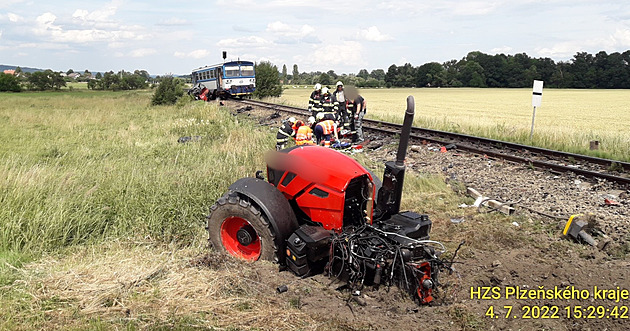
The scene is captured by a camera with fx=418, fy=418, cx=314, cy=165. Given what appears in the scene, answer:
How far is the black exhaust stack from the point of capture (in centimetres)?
367

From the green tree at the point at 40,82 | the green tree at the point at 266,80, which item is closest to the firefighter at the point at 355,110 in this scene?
the green tree at the point at 266,80

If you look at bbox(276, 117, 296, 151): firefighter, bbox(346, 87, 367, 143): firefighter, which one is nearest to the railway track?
bbox(346, 87, 367, 143): firefighter

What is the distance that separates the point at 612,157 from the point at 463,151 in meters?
3.37

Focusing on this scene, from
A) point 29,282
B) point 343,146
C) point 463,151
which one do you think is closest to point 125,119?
point 343,146

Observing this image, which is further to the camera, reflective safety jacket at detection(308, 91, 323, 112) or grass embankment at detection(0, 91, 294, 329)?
reflective safety jacket at detection(308, 91, 323, 112)

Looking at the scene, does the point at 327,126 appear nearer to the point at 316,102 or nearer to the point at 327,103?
the point at 327,103

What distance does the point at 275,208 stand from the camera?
4301 mm

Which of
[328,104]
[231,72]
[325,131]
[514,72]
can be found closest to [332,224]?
[325,131]

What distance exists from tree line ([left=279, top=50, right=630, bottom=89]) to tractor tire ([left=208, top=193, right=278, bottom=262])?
2870 inches

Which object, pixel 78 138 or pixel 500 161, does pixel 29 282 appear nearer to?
pixel 500 161

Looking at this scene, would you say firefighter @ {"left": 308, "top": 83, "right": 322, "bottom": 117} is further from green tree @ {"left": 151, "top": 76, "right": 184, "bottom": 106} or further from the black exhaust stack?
green tree @ {"left": 151, "top": 76, "right": 184, "bottom": 106}

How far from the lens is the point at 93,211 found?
5758 millimetres

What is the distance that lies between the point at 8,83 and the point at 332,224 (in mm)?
73855

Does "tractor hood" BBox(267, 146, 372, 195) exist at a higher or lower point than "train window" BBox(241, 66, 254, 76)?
lower
